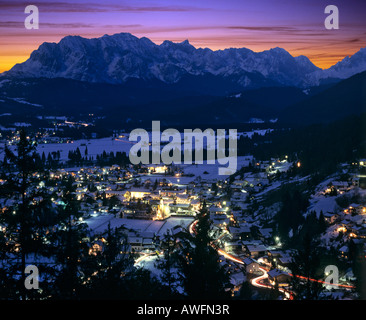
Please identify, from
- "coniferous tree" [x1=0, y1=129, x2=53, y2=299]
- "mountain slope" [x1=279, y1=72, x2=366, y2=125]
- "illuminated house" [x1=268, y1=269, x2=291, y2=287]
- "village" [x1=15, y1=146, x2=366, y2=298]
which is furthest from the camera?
"mountain slope" [x1=279, y1=72, x2=366, y2=125]

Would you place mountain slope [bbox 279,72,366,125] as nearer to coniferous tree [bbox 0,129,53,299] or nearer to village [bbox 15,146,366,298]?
village [bbox 15,146,366,298]

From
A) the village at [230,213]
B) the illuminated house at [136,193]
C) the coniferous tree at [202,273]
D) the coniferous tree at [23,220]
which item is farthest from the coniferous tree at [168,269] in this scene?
the illuminated house at [136,193]

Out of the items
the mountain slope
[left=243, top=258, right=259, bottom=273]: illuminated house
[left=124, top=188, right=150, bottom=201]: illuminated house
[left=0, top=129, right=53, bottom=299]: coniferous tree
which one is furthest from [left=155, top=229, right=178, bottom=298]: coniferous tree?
the mountain slope

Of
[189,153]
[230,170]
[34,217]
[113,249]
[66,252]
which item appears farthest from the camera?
[189,153]

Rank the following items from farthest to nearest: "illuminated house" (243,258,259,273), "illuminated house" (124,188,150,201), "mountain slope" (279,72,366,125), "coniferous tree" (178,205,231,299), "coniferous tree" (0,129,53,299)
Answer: "mountain slope" (279,72,366,125), "illuminated house" (124,188,150,201), "illuminated house" (243,258,259,273), "coniferous tree" (178,205,231,299), "coniferous tree" (0,129,53,299)

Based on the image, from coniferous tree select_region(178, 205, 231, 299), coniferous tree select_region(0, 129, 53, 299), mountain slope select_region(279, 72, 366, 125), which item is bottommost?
coniferous tree select_region(178, 205, 231, 299)

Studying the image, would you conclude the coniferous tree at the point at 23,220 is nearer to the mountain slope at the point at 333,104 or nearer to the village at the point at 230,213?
the village at the point at 230,213

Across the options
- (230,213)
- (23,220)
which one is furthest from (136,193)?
(23,220)

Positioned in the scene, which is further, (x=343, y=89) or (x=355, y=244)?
(x=343, y=89)

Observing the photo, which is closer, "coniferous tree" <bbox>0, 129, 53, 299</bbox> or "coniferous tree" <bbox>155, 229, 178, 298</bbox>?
"coniferous tree" <bbox>0, 129, 53, 299</bbox>

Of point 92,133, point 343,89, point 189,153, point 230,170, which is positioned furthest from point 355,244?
point 343,89
